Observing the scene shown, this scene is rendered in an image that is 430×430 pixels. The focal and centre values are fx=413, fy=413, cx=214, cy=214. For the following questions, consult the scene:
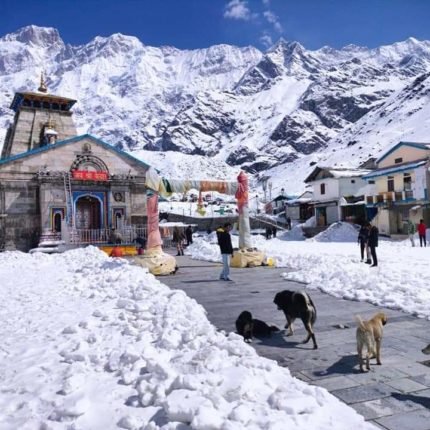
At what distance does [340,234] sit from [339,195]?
968cm

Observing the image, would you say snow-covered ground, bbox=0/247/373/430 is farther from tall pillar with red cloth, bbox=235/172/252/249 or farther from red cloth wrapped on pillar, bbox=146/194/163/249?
tall pillar with red cloth, bbox=235/172/252/249

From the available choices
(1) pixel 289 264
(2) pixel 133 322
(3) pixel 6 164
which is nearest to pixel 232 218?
(3) pixel 6 164

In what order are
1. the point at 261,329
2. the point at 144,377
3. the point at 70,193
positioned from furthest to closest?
the point at 70,193 → the point at 261,329 → the point at 144,377

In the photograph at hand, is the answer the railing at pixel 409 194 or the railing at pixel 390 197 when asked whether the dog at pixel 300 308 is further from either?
the railing at pixel 409 194

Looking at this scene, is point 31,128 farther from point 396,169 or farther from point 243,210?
point 396,169

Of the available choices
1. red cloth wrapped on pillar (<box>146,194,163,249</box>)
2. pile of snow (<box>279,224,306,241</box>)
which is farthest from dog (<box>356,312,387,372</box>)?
pile of snow (<box>279,224,306,241</box>)

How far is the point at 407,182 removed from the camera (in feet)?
110

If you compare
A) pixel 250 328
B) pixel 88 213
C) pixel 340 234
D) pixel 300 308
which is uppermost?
pixel 88 213

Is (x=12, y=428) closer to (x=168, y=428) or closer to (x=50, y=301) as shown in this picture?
(x=168, y=428)

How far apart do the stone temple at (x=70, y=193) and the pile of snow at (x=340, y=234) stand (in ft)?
46.9

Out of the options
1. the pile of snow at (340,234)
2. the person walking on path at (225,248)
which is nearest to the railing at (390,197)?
the pile of snow at (340,234)

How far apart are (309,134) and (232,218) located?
139151 mm

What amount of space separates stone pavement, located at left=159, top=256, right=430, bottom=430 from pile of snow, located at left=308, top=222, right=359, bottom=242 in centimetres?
2357

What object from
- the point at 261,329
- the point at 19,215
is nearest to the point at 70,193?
the point at 19,215
